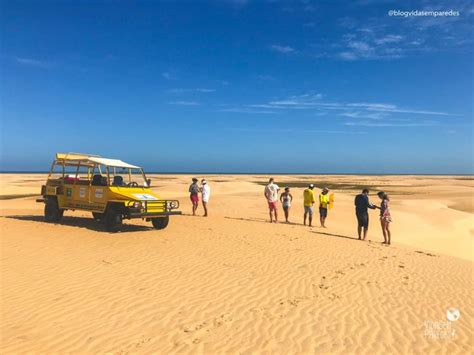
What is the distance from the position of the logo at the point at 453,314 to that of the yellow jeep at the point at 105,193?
8714mm

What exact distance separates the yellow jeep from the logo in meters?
8.71

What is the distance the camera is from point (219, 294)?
304 inches

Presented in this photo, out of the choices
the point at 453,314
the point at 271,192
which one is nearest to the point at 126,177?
the point at 271,192

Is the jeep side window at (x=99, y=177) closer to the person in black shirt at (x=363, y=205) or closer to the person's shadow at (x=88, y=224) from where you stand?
the person's shadow at (x=88, y=224)

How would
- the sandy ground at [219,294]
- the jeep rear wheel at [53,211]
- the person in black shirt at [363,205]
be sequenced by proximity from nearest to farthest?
the sandy ground at [219,294]
the person in black shirt at [363,205]
the jeep rear wheel at [53,211]

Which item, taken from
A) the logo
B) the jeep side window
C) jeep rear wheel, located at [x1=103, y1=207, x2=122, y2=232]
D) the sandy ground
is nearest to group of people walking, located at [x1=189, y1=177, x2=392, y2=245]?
the sandy ground

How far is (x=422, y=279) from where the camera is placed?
978 cm

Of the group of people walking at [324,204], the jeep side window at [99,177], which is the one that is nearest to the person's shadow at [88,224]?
the jeep side window at [99,177]

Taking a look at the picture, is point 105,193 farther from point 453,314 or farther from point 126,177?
point 453,314

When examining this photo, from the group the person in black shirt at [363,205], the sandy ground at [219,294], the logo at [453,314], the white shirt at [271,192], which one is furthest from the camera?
the white shirt at [271,192]

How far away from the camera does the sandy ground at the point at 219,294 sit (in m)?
5.77

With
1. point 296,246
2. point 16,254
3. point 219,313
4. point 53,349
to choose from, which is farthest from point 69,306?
point 296,246

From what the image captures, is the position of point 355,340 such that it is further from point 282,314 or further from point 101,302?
point 101,302

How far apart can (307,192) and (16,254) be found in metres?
11.1
